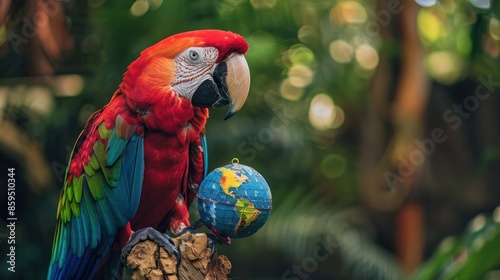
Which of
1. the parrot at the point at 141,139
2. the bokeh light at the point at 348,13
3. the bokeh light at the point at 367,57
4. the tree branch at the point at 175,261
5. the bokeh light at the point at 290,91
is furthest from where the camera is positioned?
the bokeh light at the point at 367,57

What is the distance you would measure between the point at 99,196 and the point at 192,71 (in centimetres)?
37

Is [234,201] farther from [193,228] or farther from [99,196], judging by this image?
[99,196]

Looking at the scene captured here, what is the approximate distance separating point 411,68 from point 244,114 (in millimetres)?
1046

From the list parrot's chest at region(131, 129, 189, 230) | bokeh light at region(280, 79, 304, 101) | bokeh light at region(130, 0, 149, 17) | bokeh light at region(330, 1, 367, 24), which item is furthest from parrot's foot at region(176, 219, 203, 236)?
bokeh light at region(330, 1, 367, 24)

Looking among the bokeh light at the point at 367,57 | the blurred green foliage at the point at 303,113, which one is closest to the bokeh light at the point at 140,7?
the blurred green foliage at the point at 303,113

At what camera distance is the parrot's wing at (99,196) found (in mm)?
1639

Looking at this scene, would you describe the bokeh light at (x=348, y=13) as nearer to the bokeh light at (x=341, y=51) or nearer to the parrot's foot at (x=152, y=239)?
the bokeh light at (x=341, y=51)

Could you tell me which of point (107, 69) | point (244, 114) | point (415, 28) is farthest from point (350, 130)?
point (107, 69)

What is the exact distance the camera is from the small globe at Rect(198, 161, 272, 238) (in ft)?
5.04

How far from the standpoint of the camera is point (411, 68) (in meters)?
3.68

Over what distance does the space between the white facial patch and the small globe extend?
0.22 m

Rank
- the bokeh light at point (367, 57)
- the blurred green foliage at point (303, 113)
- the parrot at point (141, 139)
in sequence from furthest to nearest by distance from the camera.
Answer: the bokeh light at point (367, 57) < the blurred green foliage at point (303, 113) < the parrot at point (141, 139)

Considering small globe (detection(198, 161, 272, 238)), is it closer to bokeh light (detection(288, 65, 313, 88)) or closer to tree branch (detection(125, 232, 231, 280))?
tree branch (detection(125, 232, 231, 280))

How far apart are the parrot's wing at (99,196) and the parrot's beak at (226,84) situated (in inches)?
7.5
